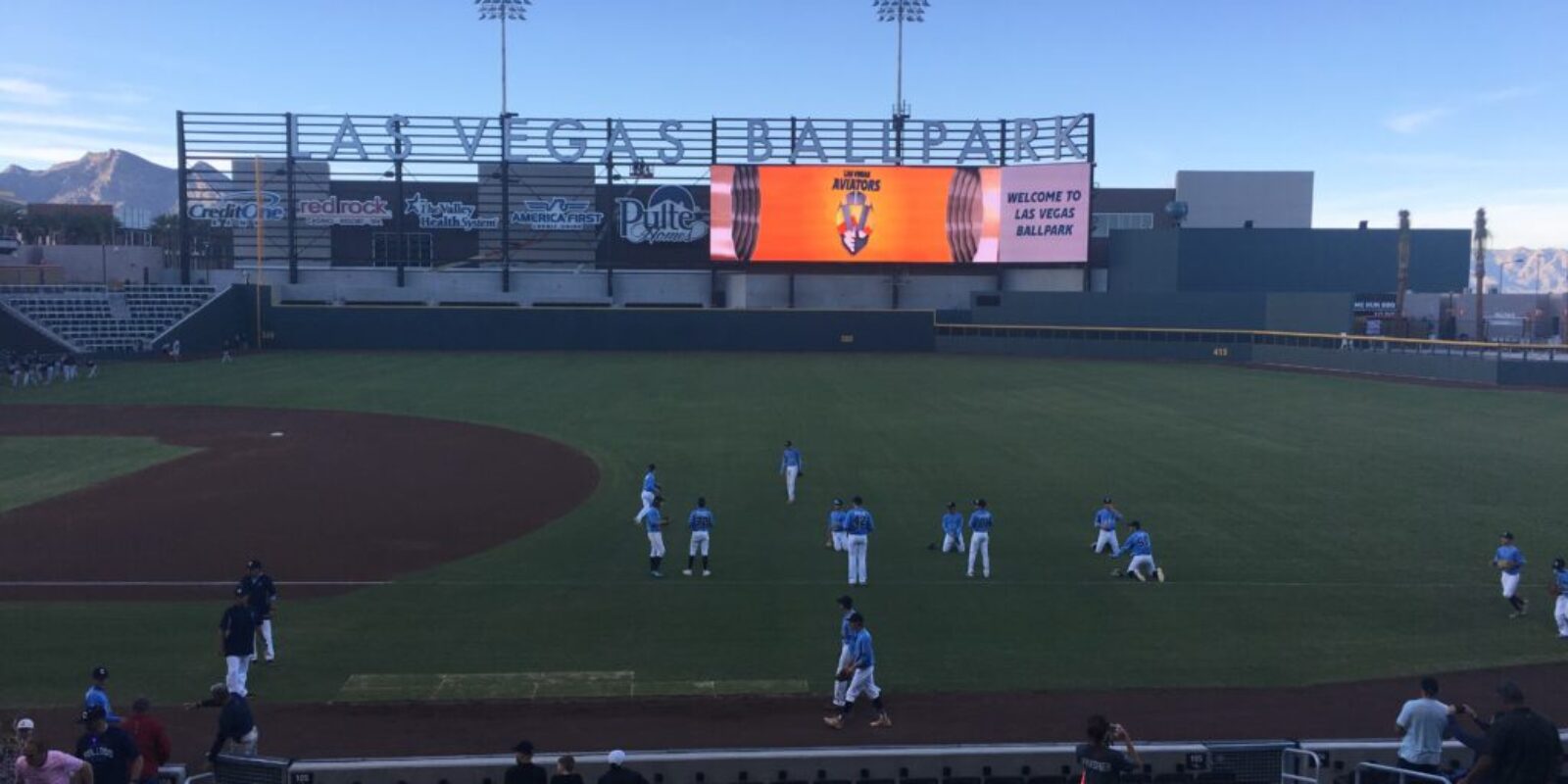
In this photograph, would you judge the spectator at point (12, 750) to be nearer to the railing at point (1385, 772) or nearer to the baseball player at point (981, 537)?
the railing at point (1385, 772)

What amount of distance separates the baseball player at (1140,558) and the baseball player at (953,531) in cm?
279

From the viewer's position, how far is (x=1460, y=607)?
18.2m

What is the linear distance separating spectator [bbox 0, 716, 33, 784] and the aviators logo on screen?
57195 mm

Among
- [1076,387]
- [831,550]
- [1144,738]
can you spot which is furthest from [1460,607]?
[1076,387]

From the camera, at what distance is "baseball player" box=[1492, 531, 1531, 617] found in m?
17.6

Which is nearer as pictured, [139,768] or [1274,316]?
[139,768]

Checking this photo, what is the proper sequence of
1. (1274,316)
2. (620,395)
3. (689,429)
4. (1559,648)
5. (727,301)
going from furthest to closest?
(727,301)
(1274,316)
(620,395)
(689,429)
(1559,648)

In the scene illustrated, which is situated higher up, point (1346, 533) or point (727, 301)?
point (727, 301)

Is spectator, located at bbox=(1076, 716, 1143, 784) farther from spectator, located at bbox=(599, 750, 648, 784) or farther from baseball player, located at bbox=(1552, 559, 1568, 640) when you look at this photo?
baseball player, located at bbox=(1552, 559, 1568, 640)

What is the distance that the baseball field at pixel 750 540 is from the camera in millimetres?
15719

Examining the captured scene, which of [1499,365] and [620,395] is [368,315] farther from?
[1499,365]

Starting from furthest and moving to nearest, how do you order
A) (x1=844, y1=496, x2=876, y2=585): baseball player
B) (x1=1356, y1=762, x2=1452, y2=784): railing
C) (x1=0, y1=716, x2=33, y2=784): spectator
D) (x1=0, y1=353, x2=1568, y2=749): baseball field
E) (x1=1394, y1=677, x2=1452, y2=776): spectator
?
(x1=844, y1=496, x2=876, y2=585): baseball player, (x1=0, y1=353, x2=1568, y2=749): baseball field, (x1=1394, y1=677, x2=1452, y2=776): spectator, (x1=0, y1=716, x2=33, y2=784): spectator, (x1=1356, y1=762, x2=1452, y2=784): railing

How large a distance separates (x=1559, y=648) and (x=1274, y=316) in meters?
45.9

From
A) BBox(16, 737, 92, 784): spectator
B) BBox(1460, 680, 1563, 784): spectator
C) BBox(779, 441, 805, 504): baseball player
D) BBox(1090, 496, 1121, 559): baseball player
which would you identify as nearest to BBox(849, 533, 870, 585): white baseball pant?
BBox(1090, 496, 1121, 559): baseball player
